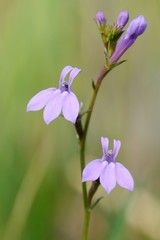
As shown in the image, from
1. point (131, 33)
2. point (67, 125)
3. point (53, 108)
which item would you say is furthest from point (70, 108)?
point (67, 125)

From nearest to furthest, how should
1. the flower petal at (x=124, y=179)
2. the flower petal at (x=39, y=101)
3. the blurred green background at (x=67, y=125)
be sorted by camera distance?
the flower petal at (x=124, y=179)
the flower petal at (x=39, y=101)
the blurred green background at (x=67, y=125)

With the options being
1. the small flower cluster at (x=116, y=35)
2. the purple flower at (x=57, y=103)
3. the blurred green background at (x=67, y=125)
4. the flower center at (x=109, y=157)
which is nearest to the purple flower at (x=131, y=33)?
the small flower cluster at (x=116, y=35)

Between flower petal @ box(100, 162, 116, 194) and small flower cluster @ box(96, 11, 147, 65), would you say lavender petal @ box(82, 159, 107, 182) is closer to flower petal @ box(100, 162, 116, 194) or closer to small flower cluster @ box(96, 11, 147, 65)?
flower petal @ box(100, 162, 116, 194)

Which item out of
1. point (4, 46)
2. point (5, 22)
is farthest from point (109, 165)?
point (5, 22)

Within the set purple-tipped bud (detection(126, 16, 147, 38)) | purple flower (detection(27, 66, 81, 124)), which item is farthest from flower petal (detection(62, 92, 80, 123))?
purple-tipped bud (detection(126, 16, 147, 38))

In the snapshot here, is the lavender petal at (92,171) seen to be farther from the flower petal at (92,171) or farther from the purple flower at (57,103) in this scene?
the purple flower at (57,103)

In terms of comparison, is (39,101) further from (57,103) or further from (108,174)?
(108,174)
